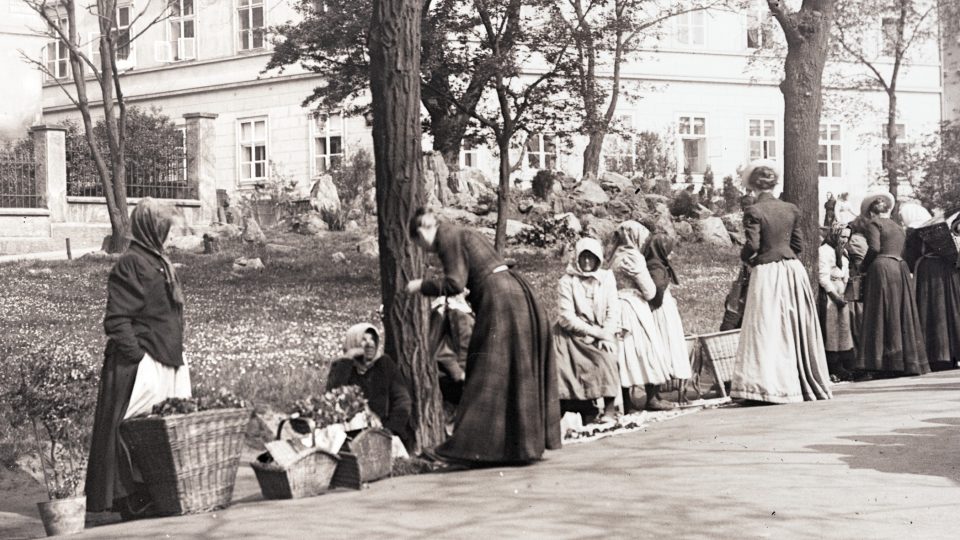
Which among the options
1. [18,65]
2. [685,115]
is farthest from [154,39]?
[685,115]

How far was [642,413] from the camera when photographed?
13633 mm

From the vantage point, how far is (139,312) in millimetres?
9594

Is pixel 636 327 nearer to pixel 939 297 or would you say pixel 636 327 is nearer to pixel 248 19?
pixel 939 297

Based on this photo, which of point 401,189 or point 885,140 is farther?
point 885,140

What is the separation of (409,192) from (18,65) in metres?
45.6

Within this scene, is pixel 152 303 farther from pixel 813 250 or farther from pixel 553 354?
pixel 813 250

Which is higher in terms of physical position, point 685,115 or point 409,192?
point 685,115

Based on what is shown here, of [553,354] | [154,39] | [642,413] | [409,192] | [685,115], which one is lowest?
[642,413]

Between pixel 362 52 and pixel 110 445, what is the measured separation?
17.2 m

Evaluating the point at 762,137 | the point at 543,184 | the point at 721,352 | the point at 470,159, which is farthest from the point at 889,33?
the point at 721,352

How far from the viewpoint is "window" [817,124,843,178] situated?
5119cm

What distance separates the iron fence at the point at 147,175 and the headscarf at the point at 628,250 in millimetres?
22804

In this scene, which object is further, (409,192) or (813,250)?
(813,250)

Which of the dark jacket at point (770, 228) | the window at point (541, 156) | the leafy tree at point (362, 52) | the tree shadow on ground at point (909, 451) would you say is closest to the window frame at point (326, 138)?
the window at point (541, 156)
